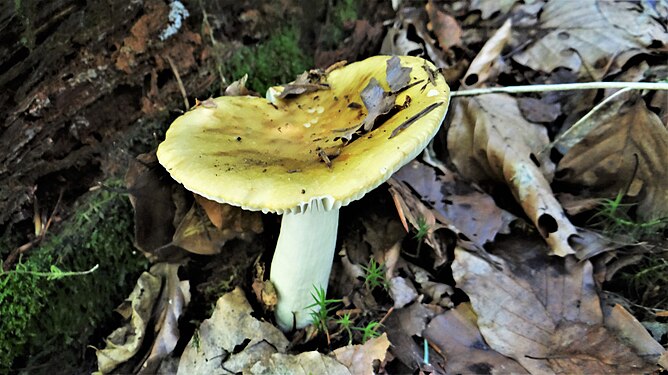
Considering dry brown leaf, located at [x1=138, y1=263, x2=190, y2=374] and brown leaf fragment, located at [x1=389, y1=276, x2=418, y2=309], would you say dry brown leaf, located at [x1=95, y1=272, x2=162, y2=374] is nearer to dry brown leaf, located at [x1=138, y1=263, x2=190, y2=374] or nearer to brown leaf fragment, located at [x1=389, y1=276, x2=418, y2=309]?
dry brown leaf, located at [x1=138, y1=263, x2=190, y2=374]

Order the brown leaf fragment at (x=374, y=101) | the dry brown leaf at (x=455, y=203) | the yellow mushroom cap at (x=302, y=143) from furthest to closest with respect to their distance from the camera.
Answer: the dry brown leaf at (x=455, y=203)
the brown leaf fragment at (x=374, y=101)
the yellow mushroom cap at (x=302, y=143)

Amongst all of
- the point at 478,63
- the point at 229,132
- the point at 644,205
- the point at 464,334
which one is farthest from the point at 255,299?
the point at 644,205

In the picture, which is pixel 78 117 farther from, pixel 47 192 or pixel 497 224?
pixel 497 224

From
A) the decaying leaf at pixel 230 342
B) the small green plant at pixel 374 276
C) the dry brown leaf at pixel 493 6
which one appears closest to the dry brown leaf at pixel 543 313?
the small green plant at pixel 374 276

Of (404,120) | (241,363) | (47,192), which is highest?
(404,120)

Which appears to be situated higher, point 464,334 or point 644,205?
point 644,205

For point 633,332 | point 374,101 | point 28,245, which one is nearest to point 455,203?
point 374,101

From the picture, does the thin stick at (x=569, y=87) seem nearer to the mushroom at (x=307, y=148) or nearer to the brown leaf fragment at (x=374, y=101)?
the mushroom at (x=307, y=148)
